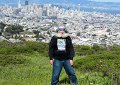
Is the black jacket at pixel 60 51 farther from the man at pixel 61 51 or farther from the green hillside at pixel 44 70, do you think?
the green hillside at pixel 44 70

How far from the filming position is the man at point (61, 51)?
8.87 m

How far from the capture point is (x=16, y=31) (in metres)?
41.9

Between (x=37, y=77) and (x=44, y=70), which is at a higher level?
(x=37, y=77)

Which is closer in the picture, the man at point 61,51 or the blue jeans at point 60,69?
the man at point 61,51

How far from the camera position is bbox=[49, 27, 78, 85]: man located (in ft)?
29.1

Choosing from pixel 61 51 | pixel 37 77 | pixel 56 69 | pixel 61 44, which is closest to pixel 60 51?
pixel 61 51

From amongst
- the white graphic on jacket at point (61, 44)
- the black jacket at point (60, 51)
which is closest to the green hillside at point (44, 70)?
the black jacket at point (60, 51)

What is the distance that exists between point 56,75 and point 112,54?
7993mm

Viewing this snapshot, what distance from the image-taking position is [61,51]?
8.88 m

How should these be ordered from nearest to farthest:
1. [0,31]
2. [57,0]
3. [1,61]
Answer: [1,61] < [0,31] < [57,0]

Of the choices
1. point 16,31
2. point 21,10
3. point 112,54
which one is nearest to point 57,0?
point 21,10

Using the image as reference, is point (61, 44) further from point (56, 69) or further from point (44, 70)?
point (44, 70)

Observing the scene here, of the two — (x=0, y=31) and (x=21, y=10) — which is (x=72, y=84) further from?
(x=21, y=10)

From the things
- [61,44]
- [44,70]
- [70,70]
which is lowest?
[44,70]
